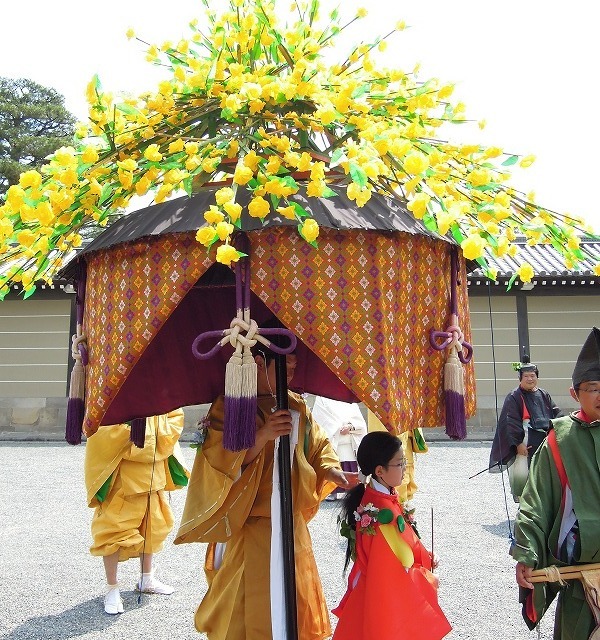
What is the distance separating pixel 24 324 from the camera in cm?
1597

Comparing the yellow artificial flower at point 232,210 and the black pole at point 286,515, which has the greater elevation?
the yellow artificial flower at point 232,210

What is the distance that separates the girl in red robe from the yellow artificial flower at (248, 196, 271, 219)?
156 centimetres

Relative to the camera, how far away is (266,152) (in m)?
2.45

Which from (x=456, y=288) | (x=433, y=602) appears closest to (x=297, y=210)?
(x=456, y=288)

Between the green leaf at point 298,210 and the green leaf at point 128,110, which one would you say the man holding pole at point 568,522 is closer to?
the green leaf at point 298,210

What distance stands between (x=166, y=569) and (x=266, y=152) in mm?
4335

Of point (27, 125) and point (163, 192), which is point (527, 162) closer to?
point (163, 192)

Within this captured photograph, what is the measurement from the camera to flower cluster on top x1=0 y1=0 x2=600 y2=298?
2.22 metres

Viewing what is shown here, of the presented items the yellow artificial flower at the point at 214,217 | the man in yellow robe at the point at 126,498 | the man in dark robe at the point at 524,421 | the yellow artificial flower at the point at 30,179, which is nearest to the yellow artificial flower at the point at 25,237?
the yellow artificial flower at the point at 30,179

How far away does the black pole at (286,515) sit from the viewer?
2.88 metres

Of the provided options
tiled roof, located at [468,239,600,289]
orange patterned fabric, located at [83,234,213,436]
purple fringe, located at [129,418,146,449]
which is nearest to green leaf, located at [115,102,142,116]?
orange patterned fabric, located at [83,234,213,436]

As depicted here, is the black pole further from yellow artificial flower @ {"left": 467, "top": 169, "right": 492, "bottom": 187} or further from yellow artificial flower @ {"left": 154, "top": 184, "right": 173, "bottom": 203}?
yellow artificial flower @ {"left": 467, "top": 169, "right": 492, "bottom": 187}

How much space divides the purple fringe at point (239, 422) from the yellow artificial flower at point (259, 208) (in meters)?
0.62

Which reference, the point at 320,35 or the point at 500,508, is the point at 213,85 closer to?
the point at 320,35
